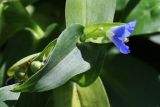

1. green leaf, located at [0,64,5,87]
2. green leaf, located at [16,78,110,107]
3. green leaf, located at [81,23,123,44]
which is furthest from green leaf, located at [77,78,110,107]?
green leaf, located at [0,64,5,87]

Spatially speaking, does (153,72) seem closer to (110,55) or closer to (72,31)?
(110,55)

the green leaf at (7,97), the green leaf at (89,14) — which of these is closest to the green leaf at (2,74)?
the green leaf at (7,97)

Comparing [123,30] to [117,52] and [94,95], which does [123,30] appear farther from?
[117,52]

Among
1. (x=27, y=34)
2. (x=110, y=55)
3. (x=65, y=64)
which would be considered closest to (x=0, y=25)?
(x=27, y=34)

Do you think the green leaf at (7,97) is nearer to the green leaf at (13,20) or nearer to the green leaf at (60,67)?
the green leaf at (60,67)

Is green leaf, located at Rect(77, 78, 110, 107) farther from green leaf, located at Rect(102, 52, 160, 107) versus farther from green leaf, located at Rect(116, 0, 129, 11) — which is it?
green leaf, located at Rect(116, 0, 129, 11)

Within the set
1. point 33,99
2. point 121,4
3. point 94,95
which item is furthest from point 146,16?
point 33,99

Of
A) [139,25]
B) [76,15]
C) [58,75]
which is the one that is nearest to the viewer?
[58,75]
